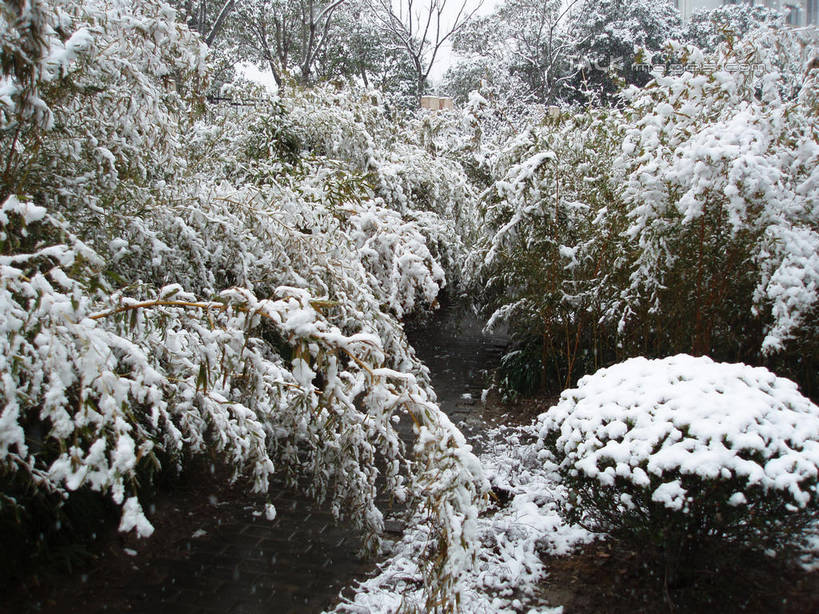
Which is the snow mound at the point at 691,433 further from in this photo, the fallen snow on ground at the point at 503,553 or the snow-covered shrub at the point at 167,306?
the snow-covered shrub at the point at 167,306

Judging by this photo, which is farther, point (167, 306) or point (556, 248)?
point (556, 248)

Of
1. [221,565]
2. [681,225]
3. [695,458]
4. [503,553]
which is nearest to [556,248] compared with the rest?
[681,225]

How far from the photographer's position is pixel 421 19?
19.7 metres

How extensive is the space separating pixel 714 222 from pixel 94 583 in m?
4.12

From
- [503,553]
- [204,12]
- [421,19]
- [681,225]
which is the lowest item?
[503,553]

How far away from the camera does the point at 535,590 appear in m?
→ 2.91

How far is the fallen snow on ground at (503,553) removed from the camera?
2.79m

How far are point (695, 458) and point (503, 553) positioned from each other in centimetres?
121

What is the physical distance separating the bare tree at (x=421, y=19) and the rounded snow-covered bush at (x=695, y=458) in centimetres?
1832

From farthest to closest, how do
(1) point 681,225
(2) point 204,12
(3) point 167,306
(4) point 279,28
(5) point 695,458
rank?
(4) point 279,28, (2) point 204,12, (1) point 681,225, (3) point 167,306, (5) point 695,458

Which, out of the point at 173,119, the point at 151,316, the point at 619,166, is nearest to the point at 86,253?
the point at 151,316

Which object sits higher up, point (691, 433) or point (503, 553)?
point (691, 433)

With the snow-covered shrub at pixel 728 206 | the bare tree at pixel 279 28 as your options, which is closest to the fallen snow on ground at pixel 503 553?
the snow-covered shrub at pixel 728 206

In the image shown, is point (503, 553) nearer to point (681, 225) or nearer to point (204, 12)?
point (681, 225)
